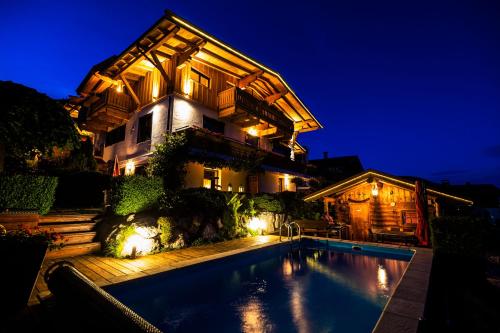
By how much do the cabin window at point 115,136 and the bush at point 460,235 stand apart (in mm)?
21532

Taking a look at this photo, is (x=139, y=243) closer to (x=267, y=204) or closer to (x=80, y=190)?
(x=80, y=190)

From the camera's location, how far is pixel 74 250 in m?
8.28

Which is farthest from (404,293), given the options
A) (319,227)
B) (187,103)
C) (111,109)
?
(111,109)

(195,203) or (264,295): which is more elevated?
(195,203)

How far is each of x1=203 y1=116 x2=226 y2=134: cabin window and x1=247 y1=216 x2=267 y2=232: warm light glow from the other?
8053 mm

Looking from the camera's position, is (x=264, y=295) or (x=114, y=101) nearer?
(x=264, y=295)

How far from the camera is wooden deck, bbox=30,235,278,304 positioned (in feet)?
19.7

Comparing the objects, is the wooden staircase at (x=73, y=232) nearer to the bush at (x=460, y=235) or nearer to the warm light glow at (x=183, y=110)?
the warm light glow at (x=183, y=110)

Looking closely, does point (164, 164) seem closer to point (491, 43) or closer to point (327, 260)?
point (327, 260)

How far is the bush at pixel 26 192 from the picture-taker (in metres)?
8.17

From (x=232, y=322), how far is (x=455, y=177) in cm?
24593

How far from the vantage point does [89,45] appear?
118 metres

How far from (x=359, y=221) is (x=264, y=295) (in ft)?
34.6

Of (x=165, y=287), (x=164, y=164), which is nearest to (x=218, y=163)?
(x=164, y=164)
